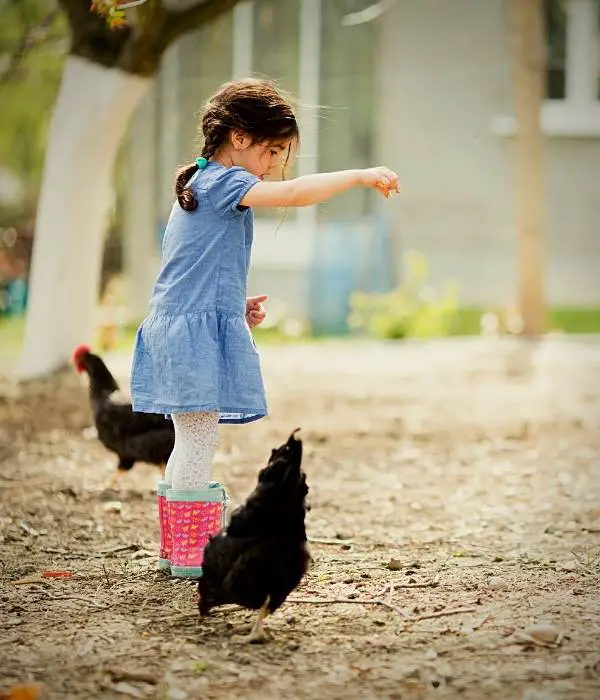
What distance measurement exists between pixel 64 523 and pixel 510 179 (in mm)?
10642

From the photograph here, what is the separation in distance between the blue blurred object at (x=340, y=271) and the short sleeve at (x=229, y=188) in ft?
31.9

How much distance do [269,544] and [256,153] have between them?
1.23m

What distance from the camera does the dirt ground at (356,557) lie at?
3.22 meters

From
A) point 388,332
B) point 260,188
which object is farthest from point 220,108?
point 388,332

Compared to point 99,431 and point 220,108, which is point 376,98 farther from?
point 220,108

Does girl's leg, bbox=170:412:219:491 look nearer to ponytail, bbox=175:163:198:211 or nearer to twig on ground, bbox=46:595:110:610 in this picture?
twig on ground, bbox=46:595:110:610

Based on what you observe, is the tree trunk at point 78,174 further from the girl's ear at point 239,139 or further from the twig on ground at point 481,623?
the twig on ground at point 481,623

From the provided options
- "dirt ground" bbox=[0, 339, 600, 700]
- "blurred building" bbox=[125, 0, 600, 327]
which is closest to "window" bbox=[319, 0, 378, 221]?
"blurred building" bbox=[125, 0, 600, 327]

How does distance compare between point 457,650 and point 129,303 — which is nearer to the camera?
point 457,650

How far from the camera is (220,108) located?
3883mm

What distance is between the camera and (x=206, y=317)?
3.87m

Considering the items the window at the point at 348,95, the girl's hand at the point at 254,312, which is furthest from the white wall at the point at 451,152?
the girl's hand at the point at 254,312

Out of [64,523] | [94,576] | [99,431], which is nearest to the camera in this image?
[94,576]

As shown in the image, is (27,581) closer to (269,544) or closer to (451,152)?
(269,544)
